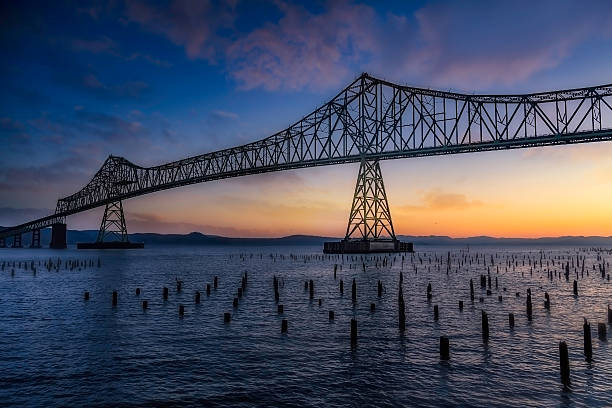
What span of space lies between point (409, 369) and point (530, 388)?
3997 mm

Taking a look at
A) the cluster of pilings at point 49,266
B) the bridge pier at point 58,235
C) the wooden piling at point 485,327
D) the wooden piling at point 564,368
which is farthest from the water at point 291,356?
the bridge pier at point 58,235

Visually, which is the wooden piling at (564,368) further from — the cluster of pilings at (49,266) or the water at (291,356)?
the cluster of pilings at (49,266)

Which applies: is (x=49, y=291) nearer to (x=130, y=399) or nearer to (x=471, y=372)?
(x=130, y=399)

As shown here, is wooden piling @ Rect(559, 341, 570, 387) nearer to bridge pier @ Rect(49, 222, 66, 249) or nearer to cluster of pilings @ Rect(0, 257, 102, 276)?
cluster of pilings @ Rect(0, 257, 102, 276)

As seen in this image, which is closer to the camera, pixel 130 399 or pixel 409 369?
pixel 130 399

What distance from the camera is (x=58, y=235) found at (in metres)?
182

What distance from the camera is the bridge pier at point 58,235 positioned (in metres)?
177

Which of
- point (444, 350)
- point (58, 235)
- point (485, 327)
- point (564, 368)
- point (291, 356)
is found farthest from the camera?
point (58, 235)

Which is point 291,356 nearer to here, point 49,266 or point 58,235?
point 49,266

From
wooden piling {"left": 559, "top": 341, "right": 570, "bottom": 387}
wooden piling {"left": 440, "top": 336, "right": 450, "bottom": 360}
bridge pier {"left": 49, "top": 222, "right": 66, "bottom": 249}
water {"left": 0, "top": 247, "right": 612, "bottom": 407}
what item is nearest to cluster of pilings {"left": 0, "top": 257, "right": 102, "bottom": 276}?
water {"left": 0, "top": 247, "right": 612, "bottom": 407}

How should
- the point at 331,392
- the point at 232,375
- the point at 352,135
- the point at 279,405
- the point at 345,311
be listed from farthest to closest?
the point at 352,135
the point at 345,311
the point at 232,375
the point at 331,392
the point at 279,405

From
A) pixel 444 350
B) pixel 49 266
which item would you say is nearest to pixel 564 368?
pixel 444 350

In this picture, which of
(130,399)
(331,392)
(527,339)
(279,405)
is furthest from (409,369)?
(130,399)

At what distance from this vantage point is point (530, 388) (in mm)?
14961
